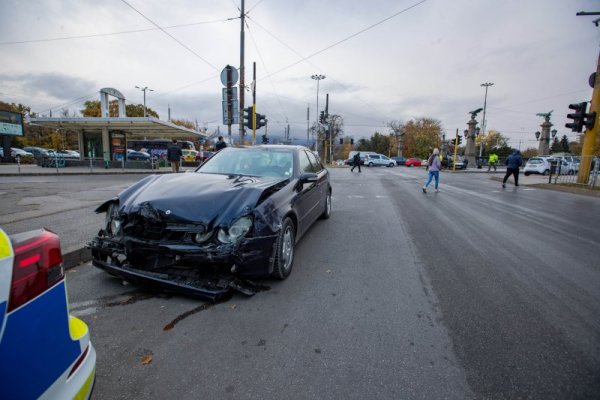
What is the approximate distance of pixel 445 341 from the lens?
248 centimetres

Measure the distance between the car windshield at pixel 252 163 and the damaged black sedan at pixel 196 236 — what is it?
2.87 ft

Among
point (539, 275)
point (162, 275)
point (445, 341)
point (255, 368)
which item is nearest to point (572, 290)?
point (539, 275)

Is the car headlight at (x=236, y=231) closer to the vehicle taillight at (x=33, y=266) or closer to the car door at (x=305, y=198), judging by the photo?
the car door at (x=305, y=198)

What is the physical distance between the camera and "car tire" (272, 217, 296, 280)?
3301mm

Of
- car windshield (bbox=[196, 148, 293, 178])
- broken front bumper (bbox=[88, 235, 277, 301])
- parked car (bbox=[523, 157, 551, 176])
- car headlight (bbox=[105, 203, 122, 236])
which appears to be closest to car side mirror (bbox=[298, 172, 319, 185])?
car windshield (bbox=[196, 148, 293, 178])

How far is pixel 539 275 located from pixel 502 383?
2475 millimetres

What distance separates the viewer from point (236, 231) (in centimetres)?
292

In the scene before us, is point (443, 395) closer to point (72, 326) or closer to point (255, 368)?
point (255, 368)

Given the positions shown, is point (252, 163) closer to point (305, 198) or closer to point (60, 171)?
point (305, 198)

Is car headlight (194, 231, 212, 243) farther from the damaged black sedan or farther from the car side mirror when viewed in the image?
the car side mirror

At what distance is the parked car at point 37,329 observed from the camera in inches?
→ 40.8

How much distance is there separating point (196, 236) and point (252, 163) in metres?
2.02

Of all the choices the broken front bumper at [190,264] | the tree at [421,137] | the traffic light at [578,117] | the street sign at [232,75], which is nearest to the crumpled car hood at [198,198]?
the broken front bumper at [190,264]

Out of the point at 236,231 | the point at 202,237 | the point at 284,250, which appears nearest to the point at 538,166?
the point at 284,250
